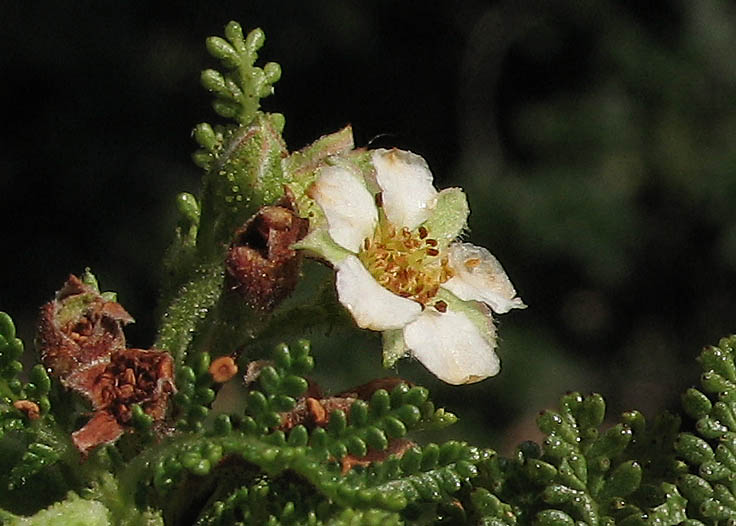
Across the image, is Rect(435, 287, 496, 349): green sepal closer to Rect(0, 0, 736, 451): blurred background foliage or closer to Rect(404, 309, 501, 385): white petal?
Rect(404, 309, 501, 385): white petal

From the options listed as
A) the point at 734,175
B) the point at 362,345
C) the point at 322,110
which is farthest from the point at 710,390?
the point at 322,110

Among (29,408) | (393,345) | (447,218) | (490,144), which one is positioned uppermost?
(447,218)

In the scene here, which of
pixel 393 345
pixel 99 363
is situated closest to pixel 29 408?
pixel 99 363

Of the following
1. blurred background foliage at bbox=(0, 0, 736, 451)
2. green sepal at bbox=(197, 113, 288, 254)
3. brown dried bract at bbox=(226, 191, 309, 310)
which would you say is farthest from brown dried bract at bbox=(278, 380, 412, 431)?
blurred background foliage at bbox=(0, 0, 736, 451)

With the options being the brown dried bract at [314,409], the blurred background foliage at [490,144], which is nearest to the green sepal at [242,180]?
the brown dried bract at [314,409]

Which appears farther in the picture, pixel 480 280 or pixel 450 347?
pixel 480 280

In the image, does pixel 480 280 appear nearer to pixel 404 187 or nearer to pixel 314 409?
pixel 404 187
